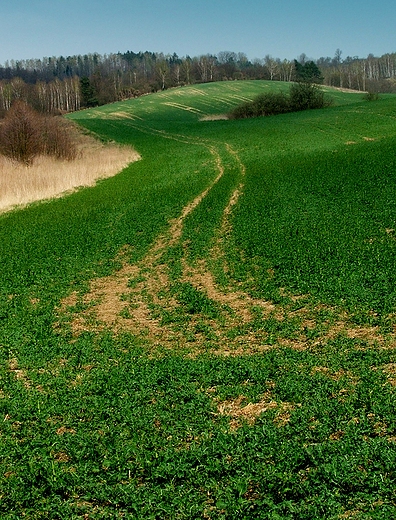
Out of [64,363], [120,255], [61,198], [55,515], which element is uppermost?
[61,198]

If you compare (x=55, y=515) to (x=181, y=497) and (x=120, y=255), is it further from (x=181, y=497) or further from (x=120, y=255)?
(x=120, y=255)

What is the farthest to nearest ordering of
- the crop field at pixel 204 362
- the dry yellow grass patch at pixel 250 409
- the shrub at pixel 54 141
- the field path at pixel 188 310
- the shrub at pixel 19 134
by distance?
the shrub at pixel 54 141, the shrub at pixel 19 134, the field path at pixel 188 310, the dry yellow grass patch at pixel 250 409, the crop field at pixel 204 362

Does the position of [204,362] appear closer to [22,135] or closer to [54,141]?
[22,135]

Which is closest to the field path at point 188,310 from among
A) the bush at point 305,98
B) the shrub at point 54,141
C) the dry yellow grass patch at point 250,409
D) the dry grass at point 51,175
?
the dry yellow grass patch at point 250,409

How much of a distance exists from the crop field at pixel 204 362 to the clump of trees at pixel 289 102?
184ft

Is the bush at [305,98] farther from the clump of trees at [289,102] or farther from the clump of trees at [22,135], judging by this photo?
the clump of trees at [22,135]

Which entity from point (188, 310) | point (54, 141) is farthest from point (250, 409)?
point (54, 141)

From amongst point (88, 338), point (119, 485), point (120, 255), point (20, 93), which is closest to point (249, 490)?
point (119, 485)

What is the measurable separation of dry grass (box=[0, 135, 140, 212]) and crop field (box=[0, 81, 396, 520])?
6.71m

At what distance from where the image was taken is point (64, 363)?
29.7ft

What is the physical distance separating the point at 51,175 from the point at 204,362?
26236 mm

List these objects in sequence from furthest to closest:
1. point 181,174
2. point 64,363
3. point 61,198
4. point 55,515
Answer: point 181,174 < point 61,198 < point 64,363 < point 55,515

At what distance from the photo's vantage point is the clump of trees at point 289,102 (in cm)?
7375

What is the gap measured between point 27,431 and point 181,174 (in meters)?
27.0
